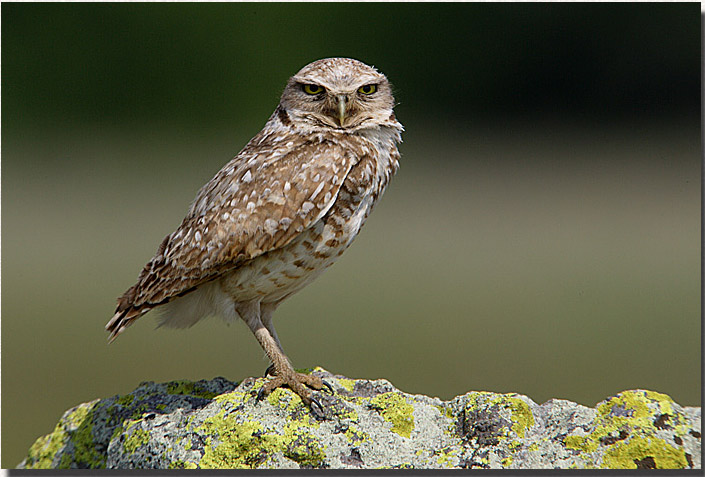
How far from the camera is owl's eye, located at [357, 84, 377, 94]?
12.9ft

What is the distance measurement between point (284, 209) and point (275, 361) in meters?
0.73

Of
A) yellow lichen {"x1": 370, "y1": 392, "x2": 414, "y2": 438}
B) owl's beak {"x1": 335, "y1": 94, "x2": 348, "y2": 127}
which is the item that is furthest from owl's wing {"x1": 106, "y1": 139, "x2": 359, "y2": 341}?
yellow lichen {"x1": 370, "y1": 392, "x2": 414, "y2": 438}

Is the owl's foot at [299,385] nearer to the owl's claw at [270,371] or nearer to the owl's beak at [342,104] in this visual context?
the owl's claw at [270,371]

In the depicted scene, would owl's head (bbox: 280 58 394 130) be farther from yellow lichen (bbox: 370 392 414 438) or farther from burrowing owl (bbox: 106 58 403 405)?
yellow lichen (bbox: 370 392 414 438)

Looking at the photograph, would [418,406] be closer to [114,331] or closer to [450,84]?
[114,331]

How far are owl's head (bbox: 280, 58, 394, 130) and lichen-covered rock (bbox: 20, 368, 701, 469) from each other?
1.30m

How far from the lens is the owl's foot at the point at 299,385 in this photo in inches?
140

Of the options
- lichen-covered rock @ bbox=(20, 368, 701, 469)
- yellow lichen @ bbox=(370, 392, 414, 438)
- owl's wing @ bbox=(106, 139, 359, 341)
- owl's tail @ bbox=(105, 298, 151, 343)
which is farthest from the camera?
owl's tail @ bbox=(105, 298, 151, 343)

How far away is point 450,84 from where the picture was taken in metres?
8.60

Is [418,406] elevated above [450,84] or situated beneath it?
situated beneath

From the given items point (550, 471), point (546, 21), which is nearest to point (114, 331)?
point (550, 471)

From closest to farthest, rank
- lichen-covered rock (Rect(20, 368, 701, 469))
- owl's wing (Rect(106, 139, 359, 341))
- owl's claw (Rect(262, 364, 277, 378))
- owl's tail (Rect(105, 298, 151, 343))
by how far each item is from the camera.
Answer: lichen-covered rock (Rect(20, 368, 701, 469)) → owl's wing (Rect(106, 139, 359, 341)) → owl's tail (Rect(105, 298, 151, 343)) → owl's claw (Rect(262, 364, 277, 378))

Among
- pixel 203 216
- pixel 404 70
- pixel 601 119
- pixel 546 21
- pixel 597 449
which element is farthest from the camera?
pixel 601 119

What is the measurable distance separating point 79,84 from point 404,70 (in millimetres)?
3305
